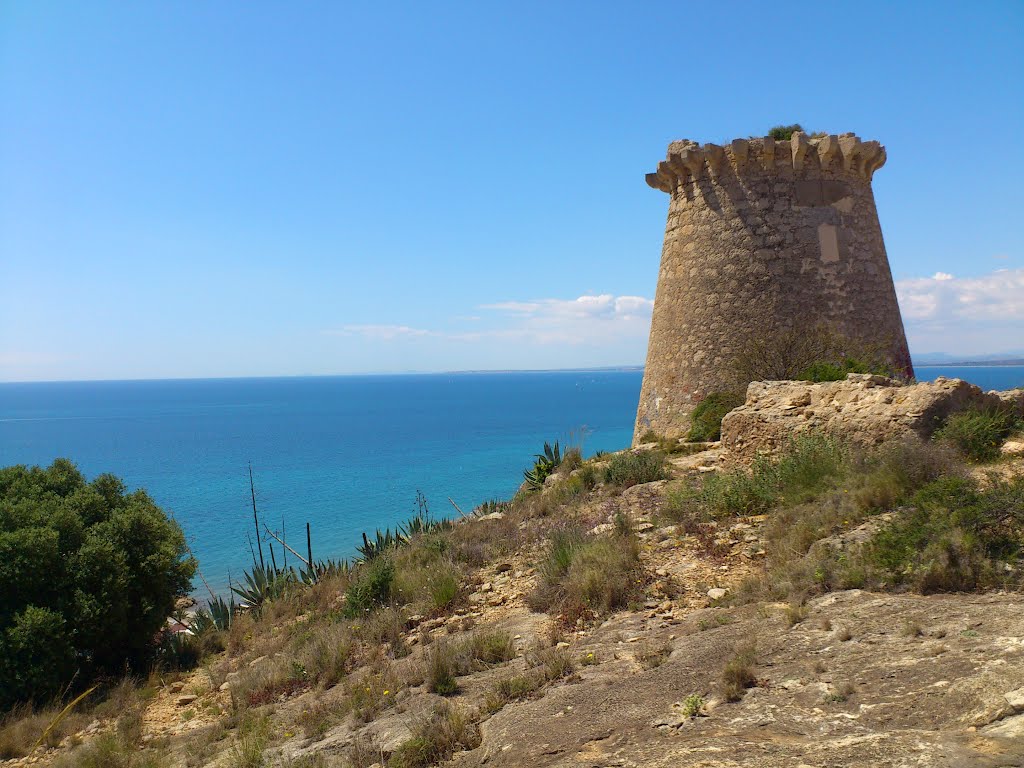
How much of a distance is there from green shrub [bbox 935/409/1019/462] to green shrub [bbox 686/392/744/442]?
17.9 ft

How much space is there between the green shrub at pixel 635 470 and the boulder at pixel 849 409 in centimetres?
110

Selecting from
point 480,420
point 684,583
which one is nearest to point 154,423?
point 480,420

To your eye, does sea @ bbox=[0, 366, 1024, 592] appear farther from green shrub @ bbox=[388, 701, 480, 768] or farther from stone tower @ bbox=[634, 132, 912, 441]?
green shrub @ bbox=[388, 701, 480, 768]

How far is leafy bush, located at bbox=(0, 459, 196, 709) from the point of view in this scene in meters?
7.81

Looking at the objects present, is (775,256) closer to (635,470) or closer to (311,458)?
(635,470)

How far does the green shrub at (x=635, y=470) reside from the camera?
33.1 ft

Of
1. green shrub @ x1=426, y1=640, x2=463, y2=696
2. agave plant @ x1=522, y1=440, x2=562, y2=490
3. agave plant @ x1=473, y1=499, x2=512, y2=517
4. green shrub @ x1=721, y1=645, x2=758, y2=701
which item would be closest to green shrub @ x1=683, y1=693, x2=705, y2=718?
green shrub @ x1=721, y1=645, x2=758, y2=701

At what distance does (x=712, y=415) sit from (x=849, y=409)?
4.63m

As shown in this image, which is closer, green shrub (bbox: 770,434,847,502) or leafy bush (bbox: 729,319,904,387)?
green shrub (bbox: 770,434,847,502)

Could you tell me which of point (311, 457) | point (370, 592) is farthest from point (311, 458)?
point (370, 592)

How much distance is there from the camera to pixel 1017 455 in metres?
6.42

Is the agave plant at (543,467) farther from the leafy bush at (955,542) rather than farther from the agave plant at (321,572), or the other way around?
the leafy bush at (955,542)

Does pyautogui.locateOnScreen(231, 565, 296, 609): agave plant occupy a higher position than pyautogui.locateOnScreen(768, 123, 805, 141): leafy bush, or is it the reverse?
pyautogui.locateOnScreen(768, 123, 805, 141): leafy bush

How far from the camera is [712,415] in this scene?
12.5 m
